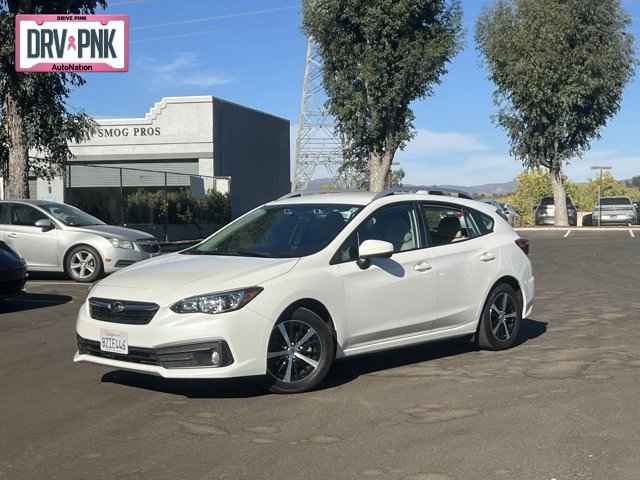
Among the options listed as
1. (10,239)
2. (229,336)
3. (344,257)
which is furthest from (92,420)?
(10,239)

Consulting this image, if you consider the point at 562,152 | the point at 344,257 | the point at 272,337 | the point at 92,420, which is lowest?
the point at 92,420

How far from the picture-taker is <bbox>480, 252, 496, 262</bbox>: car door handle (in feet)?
28.3

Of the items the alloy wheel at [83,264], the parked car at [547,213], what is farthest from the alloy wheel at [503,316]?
the parked car at [547,213]

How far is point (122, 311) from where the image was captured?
21.9ft

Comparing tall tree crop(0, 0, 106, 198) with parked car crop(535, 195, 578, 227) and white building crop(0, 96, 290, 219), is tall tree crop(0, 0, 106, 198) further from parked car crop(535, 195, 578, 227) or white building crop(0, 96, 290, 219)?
parked car crop(535, 195, 578, 227)

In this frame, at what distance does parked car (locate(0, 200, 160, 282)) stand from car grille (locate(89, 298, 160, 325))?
9297 mm

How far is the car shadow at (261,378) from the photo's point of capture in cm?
697

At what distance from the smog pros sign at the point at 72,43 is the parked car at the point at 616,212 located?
2783 centimetres

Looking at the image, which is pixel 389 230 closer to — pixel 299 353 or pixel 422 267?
pixel 422 267

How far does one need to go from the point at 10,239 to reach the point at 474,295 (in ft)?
34.8

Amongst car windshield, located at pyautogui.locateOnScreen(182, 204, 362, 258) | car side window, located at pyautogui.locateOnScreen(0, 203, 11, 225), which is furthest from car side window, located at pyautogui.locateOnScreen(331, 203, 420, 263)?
car side window, located at pyautogui.locateOnScreen(0, 203, 11, 225)

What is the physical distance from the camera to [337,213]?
7.78 metres

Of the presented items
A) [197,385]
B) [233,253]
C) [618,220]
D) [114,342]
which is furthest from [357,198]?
[618,220]

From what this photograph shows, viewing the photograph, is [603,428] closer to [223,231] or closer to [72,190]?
[223,231]
